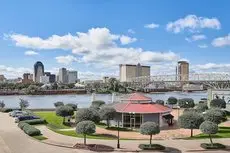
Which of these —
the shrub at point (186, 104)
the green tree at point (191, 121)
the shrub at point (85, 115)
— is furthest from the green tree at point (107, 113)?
the shrub at point (186, 104)

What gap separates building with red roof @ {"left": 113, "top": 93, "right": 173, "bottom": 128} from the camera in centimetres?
4510

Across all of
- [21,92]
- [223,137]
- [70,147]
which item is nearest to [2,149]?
[70,147]

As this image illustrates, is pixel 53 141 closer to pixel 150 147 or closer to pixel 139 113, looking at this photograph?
pixel 150 147

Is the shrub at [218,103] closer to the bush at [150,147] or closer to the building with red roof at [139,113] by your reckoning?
Result: the building with red roof at [139,113]

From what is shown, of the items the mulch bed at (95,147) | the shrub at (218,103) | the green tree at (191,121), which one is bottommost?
the mulch bed at (95,147)

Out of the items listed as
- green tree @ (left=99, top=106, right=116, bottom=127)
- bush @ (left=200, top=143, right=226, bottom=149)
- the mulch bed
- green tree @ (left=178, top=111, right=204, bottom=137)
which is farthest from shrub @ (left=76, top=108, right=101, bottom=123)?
bush @ (left=200, top=143, right=226, bottom=149)

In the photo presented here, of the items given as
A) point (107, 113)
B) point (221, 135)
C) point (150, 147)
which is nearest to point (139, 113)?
point (107, 113)

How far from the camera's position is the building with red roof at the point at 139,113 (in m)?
45.1

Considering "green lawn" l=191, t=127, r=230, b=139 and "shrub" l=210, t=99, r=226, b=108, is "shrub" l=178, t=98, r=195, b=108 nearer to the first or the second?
"shrub" l=210, t=99, r=226, b=108

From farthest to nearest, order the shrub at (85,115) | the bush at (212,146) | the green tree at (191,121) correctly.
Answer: the shrub at (85,115), the green tree at (191,121), the bush at (212,146)

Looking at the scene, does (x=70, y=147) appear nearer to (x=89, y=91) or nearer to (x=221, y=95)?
(x=221, y=95)

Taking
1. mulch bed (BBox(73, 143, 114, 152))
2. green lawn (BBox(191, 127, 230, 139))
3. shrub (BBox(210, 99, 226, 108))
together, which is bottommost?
mulch bed (BBox(73, 143, 114, 152))

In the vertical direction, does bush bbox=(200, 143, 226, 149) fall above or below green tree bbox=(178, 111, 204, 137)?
below

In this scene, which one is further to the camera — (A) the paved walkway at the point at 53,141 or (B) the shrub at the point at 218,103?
(B) the shrub at the point at 218,103
